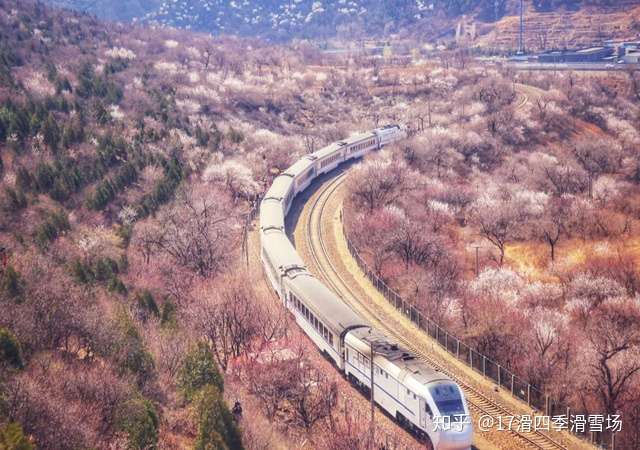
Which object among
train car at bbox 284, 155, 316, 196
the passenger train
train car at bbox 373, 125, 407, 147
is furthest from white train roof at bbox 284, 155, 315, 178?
train car at bbox 373, 125, 407, 147

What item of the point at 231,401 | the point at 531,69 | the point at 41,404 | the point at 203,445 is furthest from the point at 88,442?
the point at 531,69

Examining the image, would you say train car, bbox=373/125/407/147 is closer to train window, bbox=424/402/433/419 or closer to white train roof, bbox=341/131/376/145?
white train roof, bbox=341/131/376/145

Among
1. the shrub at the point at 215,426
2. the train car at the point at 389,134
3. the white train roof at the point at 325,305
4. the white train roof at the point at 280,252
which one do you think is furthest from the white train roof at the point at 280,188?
the shrub at the point at 215,426

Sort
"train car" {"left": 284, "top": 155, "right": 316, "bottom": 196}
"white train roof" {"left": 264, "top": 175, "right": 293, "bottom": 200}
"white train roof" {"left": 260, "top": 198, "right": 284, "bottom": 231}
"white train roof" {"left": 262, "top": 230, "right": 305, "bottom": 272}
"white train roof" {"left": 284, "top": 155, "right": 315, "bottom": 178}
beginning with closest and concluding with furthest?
"white train roof" {"left": 262, "top": 230, "right": 305, "bottom": 272}
"white train roof" {"left": 260, "top": 198, "right": 284, "bottom": 231}
"white train roof" {"left": 264, "top": 175, "right": 293, "bottom": 200}
"train car" {"left": 284, "top": 155, "right": 316, "bottom": 196}
"white train roof" {"left": 284, "top": 155, "right": 315, "bottom": 178}

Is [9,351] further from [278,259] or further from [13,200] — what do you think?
[13,200]

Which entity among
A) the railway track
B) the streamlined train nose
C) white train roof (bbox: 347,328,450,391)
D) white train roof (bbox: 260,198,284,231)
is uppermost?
white train roof (bbox: 260,198,284,231)

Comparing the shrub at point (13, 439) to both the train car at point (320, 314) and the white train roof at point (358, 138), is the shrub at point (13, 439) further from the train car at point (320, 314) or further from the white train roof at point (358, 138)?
the white train roof at point (358, 138)
